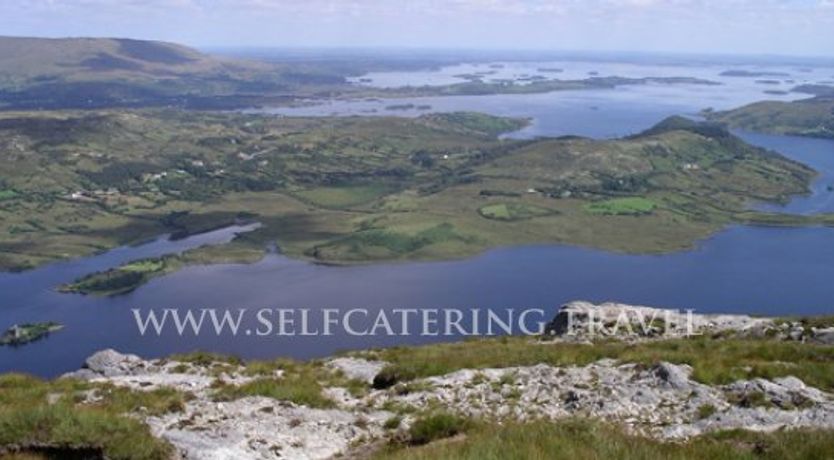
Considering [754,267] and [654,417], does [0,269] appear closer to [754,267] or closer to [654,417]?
[754,267]

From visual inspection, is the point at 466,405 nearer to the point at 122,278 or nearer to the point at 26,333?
the point at 26,333

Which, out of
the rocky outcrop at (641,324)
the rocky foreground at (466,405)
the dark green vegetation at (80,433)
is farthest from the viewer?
the rocky outcrop at (641,324)

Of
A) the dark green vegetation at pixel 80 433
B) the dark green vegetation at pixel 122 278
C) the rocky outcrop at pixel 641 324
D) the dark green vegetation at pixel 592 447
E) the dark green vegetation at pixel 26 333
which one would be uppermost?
the dark green vegetation at pixel 592 447

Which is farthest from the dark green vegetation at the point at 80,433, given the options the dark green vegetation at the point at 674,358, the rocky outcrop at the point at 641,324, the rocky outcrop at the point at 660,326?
the rocky outcrop at the point at 641,324

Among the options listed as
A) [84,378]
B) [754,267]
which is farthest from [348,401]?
[754,267]

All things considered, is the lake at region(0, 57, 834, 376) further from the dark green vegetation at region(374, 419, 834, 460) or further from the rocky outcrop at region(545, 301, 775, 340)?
the dark green vegetation at region(374, 419, 834, 460)

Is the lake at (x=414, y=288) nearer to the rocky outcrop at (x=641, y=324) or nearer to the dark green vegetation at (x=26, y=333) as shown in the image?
the dark green vegetation at (x=26, y=333)
